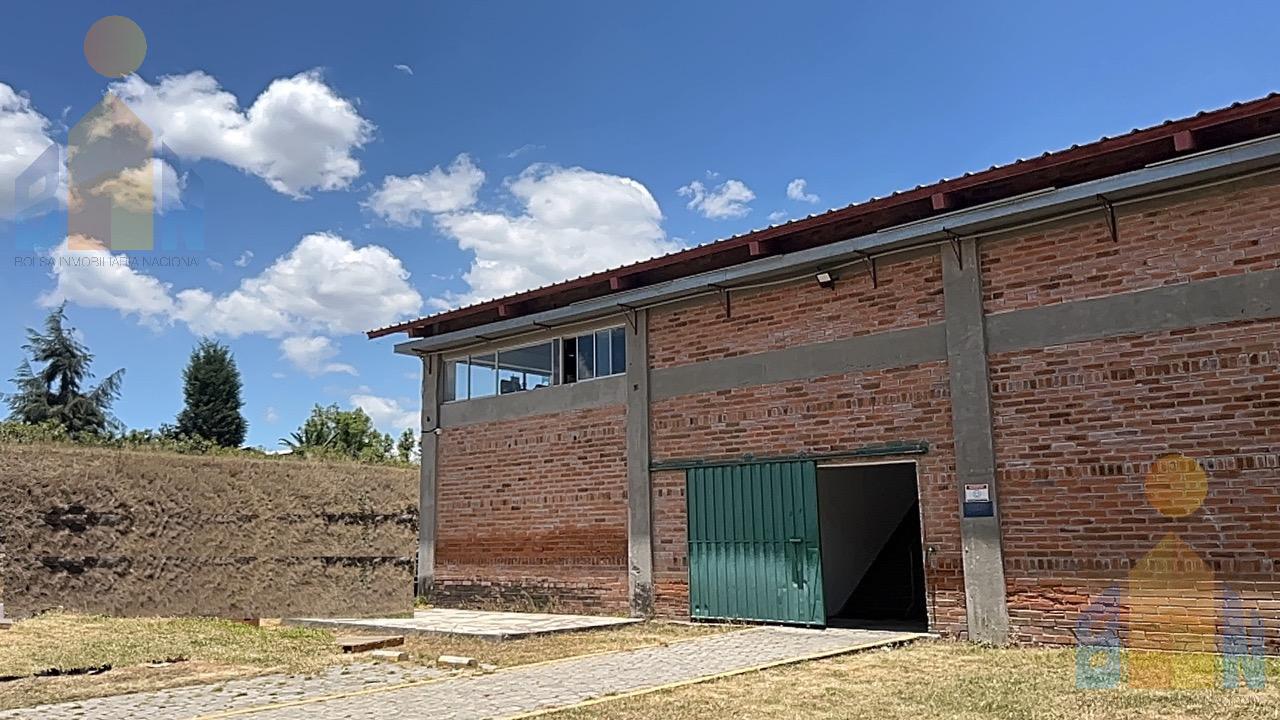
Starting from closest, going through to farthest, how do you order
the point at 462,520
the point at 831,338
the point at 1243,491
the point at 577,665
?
the point at 1243,491 < the point at 577,665 < the point at 831,338 < the point at 462,520

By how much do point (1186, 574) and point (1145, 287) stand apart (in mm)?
2853

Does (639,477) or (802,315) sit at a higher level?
(802,315)

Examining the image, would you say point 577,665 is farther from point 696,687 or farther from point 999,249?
Result: point 999,249

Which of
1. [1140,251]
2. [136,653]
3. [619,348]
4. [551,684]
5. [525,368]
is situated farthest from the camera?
[525,368]

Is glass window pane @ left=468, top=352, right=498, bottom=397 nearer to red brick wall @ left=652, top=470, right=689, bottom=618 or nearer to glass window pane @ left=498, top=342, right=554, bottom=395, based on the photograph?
glass window pane @ left=498, top=342, right=554, bottom=395

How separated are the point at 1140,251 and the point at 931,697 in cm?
520

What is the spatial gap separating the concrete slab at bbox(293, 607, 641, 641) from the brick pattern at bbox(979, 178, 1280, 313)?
6.68 meters

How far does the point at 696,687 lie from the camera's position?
816 centimetres

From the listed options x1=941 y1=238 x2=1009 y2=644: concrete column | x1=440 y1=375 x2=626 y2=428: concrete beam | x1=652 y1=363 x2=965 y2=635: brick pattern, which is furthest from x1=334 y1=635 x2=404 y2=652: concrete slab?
x1=941 y1=238 x2=1009 y2=644: concrete column

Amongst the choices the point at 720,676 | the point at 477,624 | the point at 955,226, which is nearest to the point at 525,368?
the point at 477,624

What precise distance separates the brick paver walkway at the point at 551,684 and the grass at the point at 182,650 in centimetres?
71

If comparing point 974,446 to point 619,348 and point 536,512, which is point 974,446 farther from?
point 536,512

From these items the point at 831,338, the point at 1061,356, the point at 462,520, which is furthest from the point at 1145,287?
the point at 462,520

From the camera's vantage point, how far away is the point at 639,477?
13.9 metres
